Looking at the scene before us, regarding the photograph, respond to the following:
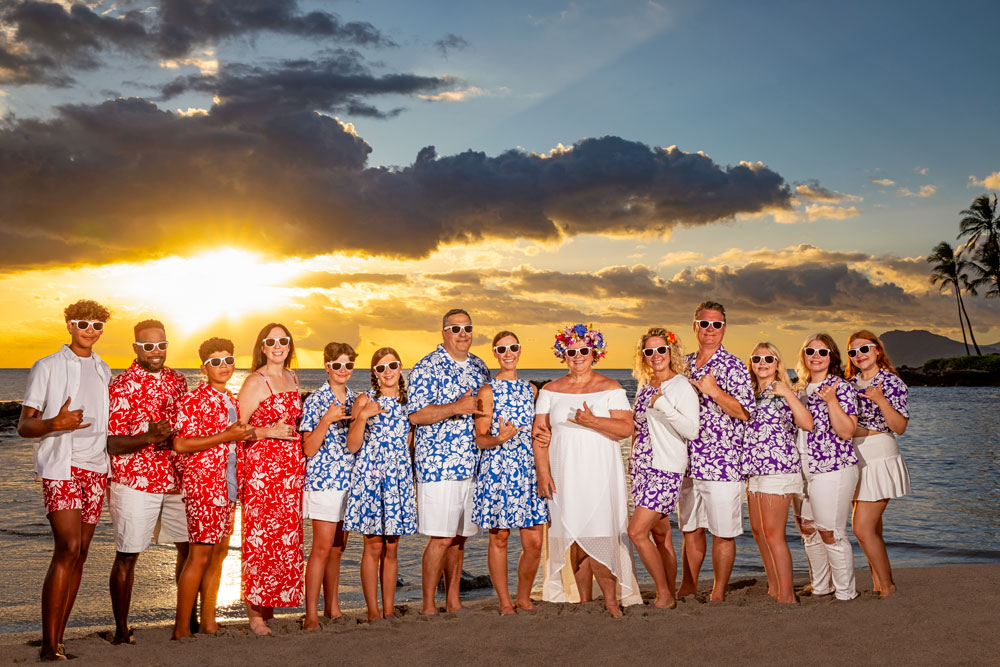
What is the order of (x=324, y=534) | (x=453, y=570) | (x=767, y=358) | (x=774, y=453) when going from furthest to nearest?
(x=453, y=570) < (x=767, y=358) < (x=774, y=453) < (x=324, y=534)

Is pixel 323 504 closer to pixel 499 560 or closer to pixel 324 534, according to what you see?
pixel 324 534

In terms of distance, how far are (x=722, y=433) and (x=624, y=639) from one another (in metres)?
2.07

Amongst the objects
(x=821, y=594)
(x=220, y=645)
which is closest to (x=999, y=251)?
(x=821, y=594)

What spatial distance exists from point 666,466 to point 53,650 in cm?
529

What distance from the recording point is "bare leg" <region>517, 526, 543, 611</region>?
7188 mm

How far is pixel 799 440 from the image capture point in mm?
7438

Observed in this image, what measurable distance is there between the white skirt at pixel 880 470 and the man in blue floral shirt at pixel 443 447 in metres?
3.70

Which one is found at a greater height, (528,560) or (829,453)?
(829,453)

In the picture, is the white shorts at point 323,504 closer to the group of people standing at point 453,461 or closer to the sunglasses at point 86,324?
the group of people standing at point 453,461

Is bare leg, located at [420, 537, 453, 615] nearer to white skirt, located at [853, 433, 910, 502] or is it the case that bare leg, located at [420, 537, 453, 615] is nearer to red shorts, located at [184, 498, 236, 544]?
red shorts, located at [184, 498, 236, 544]

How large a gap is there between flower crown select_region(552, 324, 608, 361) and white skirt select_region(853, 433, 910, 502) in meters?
2.74

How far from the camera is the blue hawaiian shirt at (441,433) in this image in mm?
6988

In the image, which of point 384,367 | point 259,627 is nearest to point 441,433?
point 384,367

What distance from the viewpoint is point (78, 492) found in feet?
20.4
